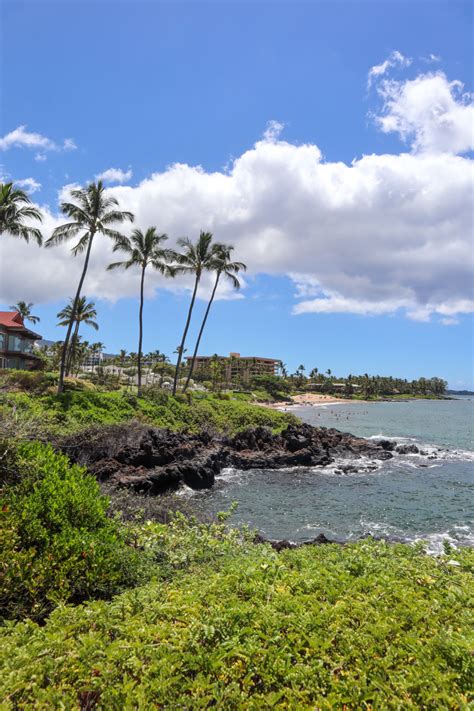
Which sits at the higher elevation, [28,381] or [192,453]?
[28,381]

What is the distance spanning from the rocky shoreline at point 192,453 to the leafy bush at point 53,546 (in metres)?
7.58

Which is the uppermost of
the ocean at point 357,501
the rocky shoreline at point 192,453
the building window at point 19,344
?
the building window at point 19,344

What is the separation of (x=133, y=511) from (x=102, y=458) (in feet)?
28.2

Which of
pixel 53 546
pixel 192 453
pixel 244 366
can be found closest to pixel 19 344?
pixel 192 453

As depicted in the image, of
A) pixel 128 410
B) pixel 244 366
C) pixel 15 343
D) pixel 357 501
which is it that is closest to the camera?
pixel 357 501

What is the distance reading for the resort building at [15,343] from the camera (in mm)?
46062

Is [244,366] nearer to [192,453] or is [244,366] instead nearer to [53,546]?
[192,453]

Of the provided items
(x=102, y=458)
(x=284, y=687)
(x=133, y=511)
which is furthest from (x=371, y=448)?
(x=284, y=687)

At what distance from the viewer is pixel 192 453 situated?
24.5 meters

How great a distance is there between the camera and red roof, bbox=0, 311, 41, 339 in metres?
46.9

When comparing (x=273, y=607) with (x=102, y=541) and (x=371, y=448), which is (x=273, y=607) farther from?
(x=371, y=448)

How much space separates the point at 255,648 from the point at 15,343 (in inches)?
2025

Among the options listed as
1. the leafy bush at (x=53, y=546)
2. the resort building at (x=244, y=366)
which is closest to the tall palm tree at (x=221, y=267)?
the leafy bush at (x=53, y=546)

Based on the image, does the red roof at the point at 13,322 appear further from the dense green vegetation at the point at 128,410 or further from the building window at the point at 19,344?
the dense green vegetation at the point at 128,410
